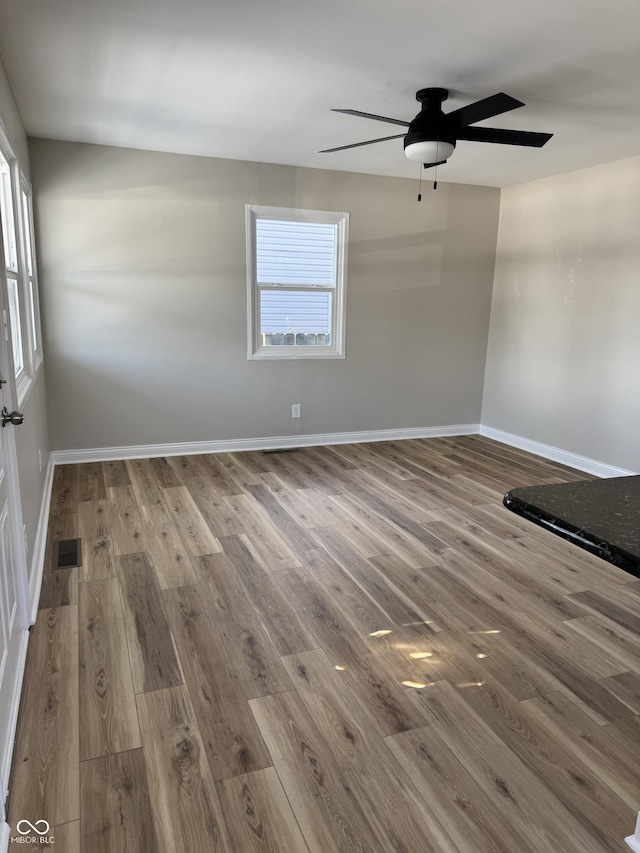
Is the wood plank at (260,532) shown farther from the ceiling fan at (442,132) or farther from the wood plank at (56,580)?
the ceiling fan at (442,132)

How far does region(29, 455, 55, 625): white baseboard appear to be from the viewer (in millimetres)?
2471

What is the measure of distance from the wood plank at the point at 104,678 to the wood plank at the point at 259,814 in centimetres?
38

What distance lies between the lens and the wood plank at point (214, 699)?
5.62ft

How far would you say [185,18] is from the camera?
2.34 meters

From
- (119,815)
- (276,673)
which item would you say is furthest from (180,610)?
(119,815)

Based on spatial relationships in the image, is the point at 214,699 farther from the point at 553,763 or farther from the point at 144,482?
the point at 144,482

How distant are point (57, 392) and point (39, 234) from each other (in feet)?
4.02

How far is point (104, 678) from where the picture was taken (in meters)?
2.06

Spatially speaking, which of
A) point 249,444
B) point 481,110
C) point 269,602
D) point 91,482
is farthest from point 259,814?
point 249,444

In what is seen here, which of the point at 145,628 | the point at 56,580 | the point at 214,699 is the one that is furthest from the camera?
the point at 56,580

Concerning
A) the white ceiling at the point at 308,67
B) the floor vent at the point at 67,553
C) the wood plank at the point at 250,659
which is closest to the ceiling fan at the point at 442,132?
the white ceiling at the point at 308,67

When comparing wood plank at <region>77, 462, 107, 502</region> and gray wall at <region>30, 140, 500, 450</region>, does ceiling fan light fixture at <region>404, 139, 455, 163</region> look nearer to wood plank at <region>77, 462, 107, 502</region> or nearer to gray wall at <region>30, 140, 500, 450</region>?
gray wall at <region>30, 140, 500, 450</region>

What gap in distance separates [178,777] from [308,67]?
10.1ft

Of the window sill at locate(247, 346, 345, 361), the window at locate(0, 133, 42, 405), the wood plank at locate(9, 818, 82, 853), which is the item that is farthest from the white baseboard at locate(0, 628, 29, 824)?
the window sill at locate(247, 346, 345, 361)
